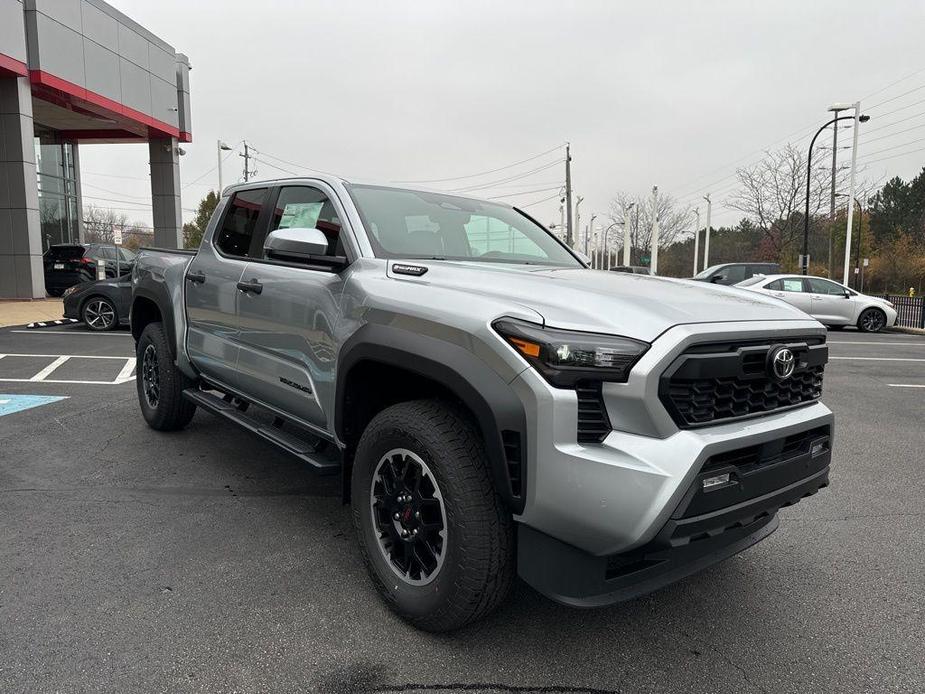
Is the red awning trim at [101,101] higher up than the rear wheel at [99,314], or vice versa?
the red awning trim at [101,101]

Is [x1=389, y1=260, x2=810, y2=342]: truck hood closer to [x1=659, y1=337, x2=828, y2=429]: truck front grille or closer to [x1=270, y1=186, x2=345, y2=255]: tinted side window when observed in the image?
[x1=659, y1=337, x2=828, y2=429]: truck front grille

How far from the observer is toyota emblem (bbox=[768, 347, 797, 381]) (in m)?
2.40

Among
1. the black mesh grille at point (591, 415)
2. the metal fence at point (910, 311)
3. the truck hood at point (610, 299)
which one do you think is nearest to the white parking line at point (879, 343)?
the metal fence at point (910, 311)

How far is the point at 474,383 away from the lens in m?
2.26

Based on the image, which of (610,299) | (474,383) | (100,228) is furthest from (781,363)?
(100,228)

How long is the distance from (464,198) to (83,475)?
311 centimetres

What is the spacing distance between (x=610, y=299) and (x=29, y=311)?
54.7ft

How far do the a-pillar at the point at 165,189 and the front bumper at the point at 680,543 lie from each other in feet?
80.1

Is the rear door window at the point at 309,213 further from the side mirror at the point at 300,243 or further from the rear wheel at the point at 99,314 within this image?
the rear wheel at the point at 99,314

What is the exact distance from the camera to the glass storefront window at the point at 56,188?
23766 mm

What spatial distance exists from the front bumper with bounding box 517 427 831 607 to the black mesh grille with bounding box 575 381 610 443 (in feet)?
1.05

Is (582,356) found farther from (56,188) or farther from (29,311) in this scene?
(56,188)

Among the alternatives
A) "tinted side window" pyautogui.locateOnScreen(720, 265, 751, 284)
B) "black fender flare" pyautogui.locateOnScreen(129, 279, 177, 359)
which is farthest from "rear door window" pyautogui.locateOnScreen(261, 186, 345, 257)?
"tinted side window" pyautogui.locateOnScreen(720, 265, 751, 284)

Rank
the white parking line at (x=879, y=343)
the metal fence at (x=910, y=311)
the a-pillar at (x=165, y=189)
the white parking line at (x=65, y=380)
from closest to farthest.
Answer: the white parking line at (x=65, y=380)
the white parking line at (x=879, y=343)
the metal fence at (x=910, y=311)
the a-pillar at (x=165, y=189)
